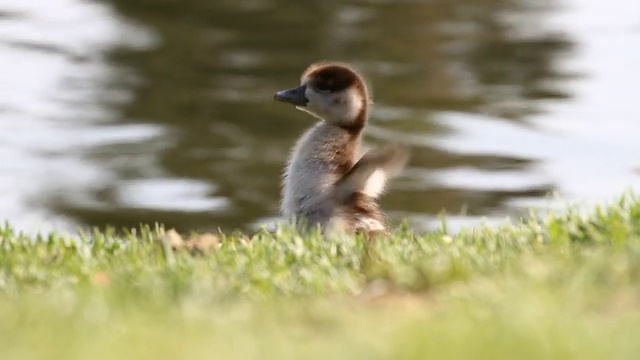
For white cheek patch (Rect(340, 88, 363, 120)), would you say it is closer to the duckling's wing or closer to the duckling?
the duckling

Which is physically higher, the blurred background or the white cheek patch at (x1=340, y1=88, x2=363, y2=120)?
the white cheek patch at (x1=340, y1=88, x2=363, y2=120)

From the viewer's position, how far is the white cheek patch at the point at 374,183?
8.52 metres

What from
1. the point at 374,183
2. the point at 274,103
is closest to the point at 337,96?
the point at 374,183

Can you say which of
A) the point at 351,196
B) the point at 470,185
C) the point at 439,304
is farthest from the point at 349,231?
the point at 470,185

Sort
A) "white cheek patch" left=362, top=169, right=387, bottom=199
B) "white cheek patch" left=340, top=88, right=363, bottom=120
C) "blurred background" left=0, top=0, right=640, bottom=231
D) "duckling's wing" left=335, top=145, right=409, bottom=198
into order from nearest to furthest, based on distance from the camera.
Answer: "duckling's wing" left=335, top=145, right=409, bottom=198
"white cheek patch" left=362, top=169, right=387, bottom=199
"white cheek patch" left=340, top=88, right=363, bottom=120
"blurred background" left=0, top=0, right=640, bottom=231

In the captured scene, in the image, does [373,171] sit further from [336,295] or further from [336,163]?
[336,295]

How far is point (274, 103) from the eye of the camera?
18969 mm

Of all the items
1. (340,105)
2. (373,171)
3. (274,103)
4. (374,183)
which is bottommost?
(274,103)

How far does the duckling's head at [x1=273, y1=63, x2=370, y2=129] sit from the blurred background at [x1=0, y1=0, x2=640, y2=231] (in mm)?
3192

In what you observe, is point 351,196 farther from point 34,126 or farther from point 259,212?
point 34,126

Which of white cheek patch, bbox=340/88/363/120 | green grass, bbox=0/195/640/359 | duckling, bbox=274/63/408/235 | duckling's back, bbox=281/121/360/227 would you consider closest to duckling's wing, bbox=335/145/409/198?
duckling, bbox=274/63/408/235

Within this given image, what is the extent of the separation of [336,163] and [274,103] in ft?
33.0

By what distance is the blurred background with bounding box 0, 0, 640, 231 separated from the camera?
15250mm

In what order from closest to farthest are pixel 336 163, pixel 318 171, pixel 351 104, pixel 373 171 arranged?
pixel 373 171
pixel 318 171
pixel 336 163
pixel 351 104
